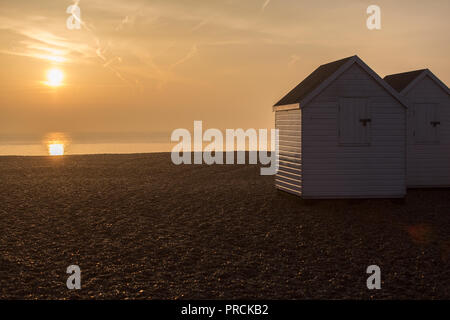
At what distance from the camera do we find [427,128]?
19000 mm

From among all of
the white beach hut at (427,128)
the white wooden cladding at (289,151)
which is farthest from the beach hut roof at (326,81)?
the white beach hut at (427,128)

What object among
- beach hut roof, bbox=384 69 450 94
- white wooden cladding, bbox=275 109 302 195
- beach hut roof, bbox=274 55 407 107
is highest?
beach hut roof, bbox=384 69 450 94

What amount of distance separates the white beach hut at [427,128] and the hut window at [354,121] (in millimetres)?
4100

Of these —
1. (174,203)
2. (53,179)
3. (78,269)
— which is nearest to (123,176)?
(53,179)

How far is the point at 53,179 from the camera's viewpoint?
23219mm

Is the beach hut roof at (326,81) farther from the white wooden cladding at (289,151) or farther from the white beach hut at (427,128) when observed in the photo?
the white beach hut at (427,128)

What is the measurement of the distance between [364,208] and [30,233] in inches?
384

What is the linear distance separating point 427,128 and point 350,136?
544 cm

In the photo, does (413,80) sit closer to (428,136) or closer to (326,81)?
(428,136)

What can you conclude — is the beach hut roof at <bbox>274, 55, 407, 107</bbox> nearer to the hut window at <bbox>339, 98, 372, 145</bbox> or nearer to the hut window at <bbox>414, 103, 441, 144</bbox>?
the hut window at <bbox>339, 98, 372, 145</bbox>

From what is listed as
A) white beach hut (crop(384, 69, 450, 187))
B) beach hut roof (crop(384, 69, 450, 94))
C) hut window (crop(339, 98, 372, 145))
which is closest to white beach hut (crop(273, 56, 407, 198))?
hut window (crop(339, 98, 372, 145))

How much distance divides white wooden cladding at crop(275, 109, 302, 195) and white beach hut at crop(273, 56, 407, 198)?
6 centimetres

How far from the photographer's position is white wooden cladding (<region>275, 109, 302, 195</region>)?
1551cm

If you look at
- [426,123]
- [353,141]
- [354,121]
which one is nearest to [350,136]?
[353,141]
